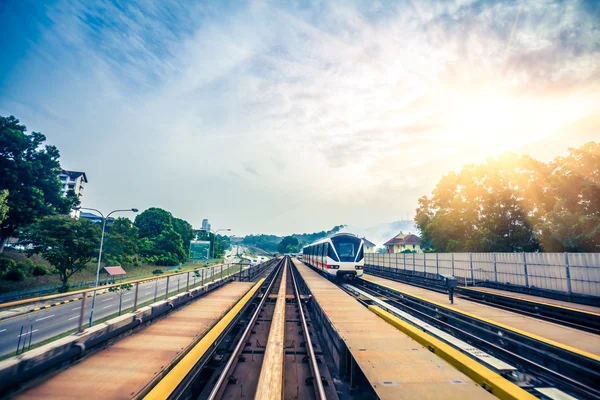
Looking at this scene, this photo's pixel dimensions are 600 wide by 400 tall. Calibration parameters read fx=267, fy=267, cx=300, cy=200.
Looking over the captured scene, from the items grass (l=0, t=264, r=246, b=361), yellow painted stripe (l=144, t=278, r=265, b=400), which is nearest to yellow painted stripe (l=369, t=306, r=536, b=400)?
yellow painted stripe (l=144, t=278, r=265, b=400)

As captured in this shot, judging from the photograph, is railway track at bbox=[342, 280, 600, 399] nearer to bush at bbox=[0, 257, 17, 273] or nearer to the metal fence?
the metal fence

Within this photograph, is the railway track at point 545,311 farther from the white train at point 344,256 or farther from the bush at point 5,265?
the bush at point 5,265

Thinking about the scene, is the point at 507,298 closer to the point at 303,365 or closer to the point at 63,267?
the point at 303,365

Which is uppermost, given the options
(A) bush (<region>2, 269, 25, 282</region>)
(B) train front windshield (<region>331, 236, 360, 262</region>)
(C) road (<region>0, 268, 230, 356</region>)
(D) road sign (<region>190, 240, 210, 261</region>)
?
(B) train front windshield (<region>331, 236, 360, 262</region>)

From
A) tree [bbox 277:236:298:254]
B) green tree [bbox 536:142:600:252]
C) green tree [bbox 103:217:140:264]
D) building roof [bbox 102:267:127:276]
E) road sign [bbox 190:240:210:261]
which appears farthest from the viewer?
tree [bbox 277:236:298:254]

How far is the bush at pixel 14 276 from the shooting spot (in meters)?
23.4

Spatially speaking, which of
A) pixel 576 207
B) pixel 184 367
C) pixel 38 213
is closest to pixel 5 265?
pixel 38 213

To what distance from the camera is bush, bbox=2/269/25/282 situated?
76.6 ft

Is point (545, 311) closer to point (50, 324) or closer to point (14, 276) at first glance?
point (50, 324)

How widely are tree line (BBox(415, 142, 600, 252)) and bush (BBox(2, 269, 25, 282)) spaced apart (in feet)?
139

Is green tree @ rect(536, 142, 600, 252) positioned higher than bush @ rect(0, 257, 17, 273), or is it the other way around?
green tree @ rect(536, 142, 600, 252)

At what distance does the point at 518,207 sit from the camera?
2445 cm

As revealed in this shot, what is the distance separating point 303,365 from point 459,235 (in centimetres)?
2964

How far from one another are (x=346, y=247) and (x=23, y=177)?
3278 centimetres
